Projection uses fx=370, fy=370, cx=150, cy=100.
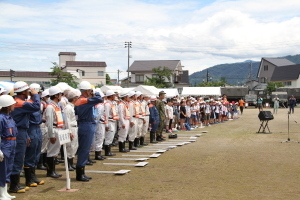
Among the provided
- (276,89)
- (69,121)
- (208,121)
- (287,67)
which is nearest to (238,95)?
(276,89)

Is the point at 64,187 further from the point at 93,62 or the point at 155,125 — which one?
the point at 93,62

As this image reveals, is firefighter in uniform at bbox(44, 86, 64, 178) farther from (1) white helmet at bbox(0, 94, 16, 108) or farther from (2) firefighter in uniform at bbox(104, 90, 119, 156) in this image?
(2) firefighter in uniform at bbox(104, 90, 119, 156)

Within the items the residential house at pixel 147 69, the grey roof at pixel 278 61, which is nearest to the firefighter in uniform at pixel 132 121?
the residential house at pixel 147 69

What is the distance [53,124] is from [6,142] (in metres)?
1.96

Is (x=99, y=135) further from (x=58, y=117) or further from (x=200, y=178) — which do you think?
(x=200, y=178)

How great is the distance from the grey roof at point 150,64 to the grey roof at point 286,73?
2489 cm

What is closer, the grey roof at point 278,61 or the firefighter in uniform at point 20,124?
the firefighter in uniform at point 20,124

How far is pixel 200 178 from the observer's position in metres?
8.30

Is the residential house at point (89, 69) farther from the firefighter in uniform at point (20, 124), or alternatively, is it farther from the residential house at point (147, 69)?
the firefighter in uniform at point (20, 124)

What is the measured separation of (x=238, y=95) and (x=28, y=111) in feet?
193

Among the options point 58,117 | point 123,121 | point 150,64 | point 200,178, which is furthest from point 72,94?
point 150,64

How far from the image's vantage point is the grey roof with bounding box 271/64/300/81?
7786 centimetres

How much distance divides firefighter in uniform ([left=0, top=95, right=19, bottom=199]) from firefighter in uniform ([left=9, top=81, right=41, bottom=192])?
401 millimetres

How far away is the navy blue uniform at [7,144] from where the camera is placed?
6.52 m
